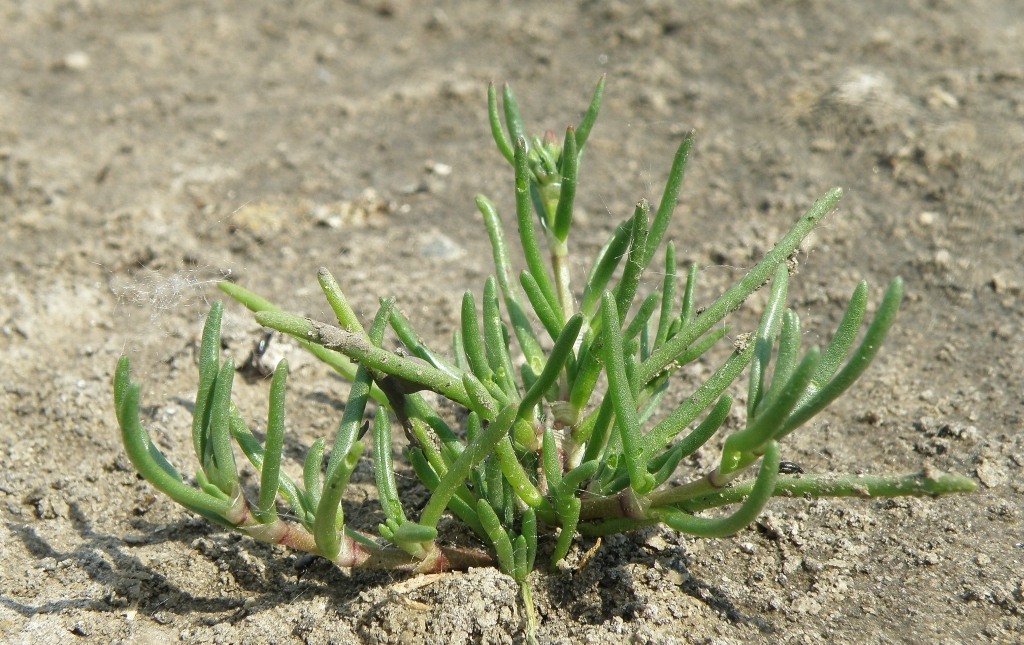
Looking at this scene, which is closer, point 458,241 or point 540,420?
point 540,420

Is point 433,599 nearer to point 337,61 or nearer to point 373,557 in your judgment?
point 373,557

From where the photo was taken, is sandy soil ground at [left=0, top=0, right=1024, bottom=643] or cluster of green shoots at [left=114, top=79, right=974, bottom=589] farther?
sandy soil ground at [left=0, top=0, right=1024, bottom=643]

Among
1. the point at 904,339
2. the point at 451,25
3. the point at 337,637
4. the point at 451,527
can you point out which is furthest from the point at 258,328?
the point at 451,25

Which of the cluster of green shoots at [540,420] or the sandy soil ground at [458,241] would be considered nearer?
the cluster of green shoots at [540,420]
